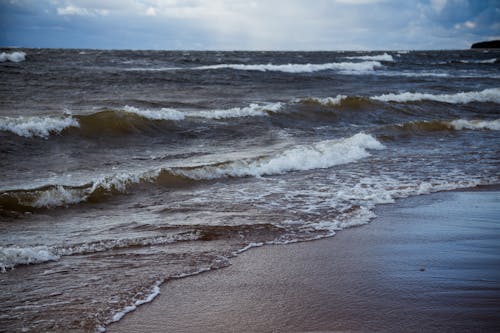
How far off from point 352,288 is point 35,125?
8.63 meters

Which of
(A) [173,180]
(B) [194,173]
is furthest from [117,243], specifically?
(B) [194,173]

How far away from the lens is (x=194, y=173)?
7734mm

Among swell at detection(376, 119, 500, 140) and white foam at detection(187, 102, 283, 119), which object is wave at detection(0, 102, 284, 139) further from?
swell at detection(376, 119, 500, 140)

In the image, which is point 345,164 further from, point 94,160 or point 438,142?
point 94,160

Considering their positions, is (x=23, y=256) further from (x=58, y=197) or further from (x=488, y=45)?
(x=488, y=45)

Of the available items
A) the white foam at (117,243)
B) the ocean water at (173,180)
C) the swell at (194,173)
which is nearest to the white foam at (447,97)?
the ocean water at (173,180)

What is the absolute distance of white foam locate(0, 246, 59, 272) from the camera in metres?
3.91

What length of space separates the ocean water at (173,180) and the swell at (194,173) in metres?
0.02

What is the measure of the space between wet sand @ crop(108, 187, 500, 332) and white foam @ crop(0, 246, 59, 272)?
122 centimetres

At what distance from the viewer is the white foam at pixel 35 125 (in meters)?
9.85

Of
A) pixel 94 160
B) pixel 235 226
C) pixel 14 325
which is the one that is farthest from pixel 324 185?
pixel 14 325

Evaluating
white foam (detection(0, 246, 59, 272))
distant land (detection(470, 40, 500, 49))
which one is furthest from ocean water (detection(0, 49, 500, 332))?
distant land (detection(470, 40, 500, 49))

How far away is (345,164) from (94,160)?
4717mm

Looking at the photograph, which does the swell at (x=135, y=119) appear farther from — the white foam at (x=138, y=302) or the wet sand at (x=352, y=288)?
the white foam at (x=138, y=302)
